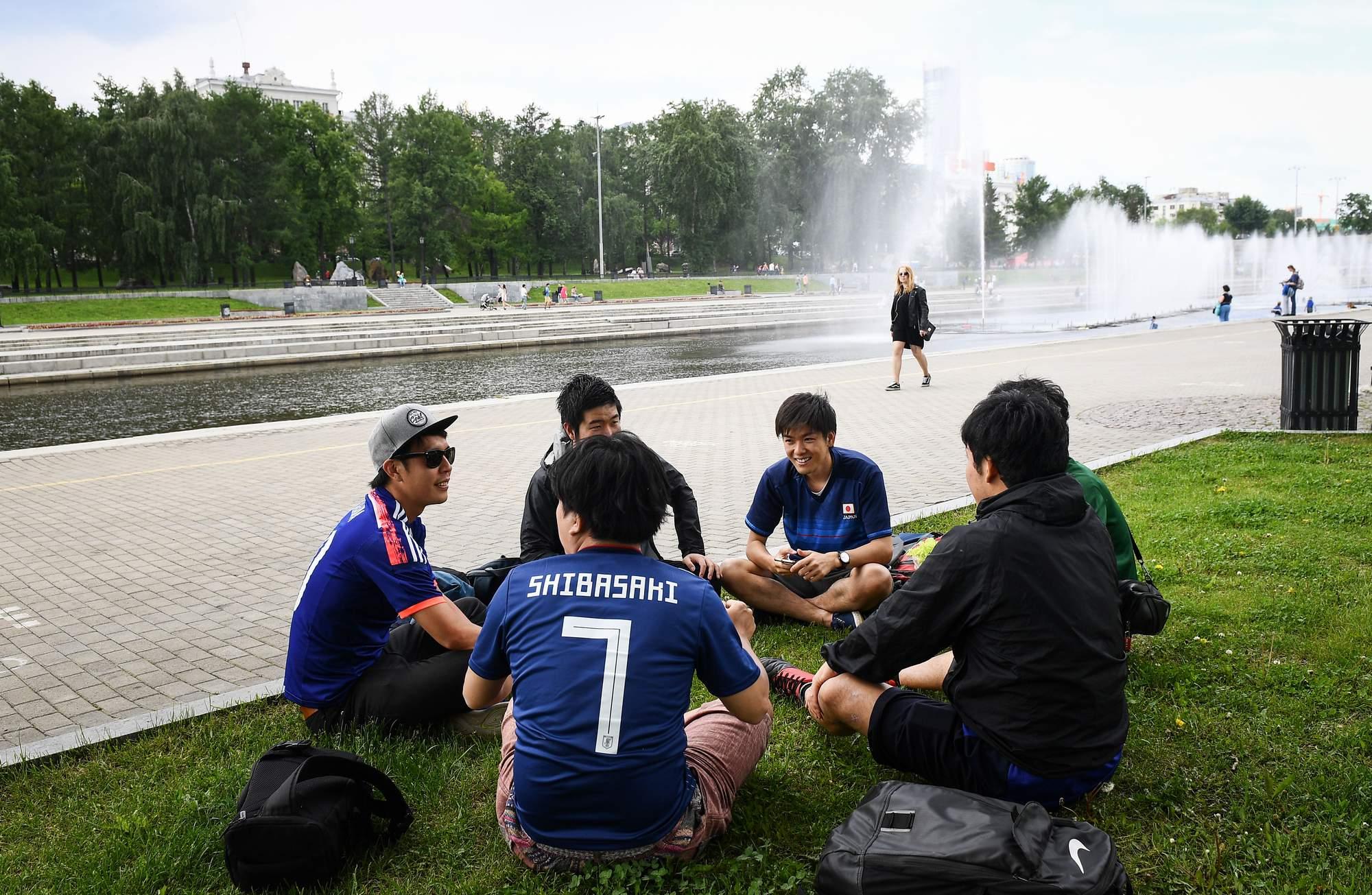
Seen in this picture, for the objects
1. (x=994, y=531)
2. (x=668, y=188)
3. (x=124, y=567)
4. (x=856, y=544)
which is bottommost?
(x=124, y=567)

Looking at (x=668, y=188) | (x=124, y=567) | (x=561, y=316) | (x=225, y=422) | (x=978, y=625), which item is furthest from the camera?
(x=668, y=188)

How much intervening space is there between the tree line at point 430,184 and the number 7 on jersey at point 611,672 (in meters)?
62.3

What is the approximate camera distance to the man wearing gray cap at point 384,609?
365cm

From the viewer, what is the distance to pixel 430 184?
72.9m

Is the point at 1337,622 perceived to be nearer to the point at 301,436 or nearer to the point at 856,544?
the point at 856,544

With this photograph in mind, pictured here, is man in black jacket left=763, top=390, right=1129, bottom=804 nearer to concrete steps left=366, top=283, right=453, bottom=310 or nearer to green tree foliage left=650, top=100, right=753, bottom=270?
concrete steps left=366, top=283, right=453, bottom=310

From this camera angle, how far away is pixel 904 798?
2.73 m

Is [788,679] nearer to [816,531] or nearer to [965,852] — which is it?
[816,531]

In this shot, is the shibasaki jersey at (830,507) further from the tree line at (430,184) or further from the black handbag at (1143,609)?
the tree line at (430,184)

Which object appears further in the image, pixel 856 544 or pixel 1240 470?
pixel 1240 470

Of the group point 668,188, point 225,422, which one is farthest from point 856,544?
point 668,188

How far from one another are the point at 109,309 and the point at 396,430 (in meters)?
49.4

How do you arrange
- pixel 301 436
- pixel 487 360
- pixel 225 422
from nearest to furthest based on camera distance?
pixel 301 436 → pixel 225 422 → pixel 487 360

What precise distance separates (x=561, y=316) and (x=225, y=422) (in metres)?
26.8
